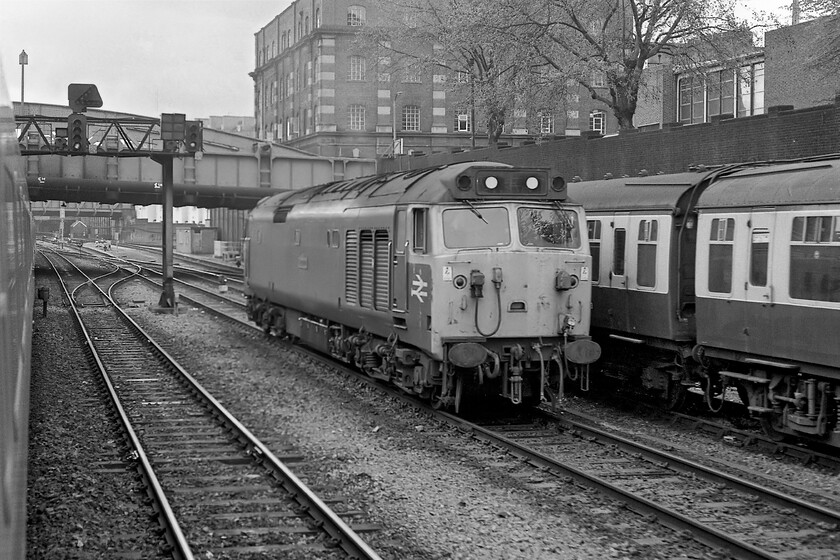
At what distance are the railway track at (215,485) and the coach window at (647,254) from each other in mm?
5628

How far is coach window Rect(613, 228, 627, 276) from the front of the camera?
15170 millimetres

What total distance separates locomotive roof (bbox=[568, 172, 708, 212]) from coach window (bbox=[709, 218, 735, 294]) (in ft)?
3.07

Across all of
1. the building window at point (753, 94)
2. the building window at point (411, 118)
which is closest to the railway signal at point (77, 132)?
the building window at point (753, 94)

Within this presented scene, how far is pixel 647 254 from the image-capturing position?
14.5 meters

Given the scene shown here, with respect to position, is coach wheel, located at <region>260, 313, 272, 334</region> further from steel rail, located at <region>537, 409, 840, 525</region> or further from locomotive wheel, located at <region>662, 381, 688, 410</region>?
steel rail, located at <region>537, 409, 840, 525</region>

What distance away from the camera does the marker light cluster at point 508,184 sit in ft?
44.7

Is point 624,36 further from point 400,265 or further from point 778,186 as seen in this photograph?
point 778,186

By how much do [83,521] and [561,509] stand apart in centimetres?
436

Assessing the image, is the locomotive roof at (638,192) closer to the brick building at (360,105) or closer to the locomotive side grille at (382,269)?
the locomotive side grille at (382,269)

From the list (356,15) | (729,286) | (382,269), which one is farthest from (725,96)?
→ (356,15)

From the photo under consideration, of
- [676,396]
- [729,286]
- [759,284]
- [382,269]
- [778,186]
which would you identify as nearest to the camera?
[778,186]

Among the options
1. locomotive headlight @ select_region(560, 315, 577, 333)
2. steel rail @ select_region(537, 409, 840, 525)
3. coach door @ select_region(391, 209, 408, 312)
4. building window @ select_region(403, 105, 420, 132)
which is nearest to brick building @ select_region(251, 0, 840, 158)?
building window @ select_region(403, 105, 420, 132)

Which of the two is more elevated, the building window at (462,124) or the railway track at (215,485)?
the building window at (462,124)

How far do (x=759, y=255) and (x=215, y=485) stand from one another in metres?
6.80
